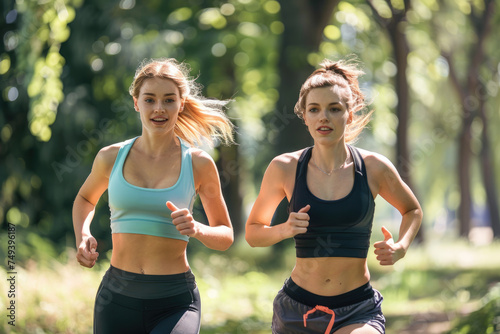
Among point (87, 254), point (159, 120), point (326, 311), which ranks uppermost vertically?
point (159, 120)

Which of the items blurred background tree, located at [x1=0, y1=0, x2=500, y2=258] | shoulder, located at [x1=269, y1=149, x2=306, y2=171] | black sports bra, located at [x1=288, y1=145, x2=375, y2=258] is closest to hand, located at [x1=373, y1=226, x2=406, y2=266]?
black sports bra, located at [x1=288, y1=145, x2=375, y2=258]

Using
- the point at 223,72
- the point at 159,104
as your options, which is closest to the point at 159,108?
the point at 159,104

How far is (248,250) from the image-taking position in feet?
48.3

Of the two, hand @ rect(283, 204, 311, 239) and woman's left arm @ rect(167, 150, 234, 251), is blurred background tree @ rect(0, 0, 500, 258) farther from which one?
hand @ rect(283, 204, 311, 239)

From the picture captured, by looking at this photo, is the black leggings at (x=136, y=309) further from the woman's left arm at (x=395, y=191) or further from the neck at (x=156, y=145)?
the woman's left arm at (x=395, y=191)

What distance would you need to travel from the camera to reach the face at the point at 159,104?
390 centimetres

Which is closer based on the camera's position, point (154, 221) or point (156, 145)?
point (154, 221)

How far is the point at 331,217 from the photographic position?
3.73 m

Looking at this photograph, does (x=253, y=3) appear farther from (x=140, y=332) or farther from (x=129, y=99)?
(x=140, y=332)

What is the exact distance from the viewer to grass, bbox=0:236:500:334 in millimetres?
7364

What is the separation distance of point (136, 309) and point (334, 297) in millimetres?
1016

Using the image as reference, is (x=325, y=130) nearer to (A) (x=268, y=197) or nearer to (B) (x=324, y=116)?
(B) (x=324, y=116)

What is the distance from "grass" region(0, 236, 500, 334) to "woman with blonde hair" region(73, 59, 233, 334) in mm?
→ 3275

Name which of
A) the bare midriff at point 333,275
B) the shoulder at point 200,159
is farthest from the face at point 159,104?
the bare midriff at point 333,275
